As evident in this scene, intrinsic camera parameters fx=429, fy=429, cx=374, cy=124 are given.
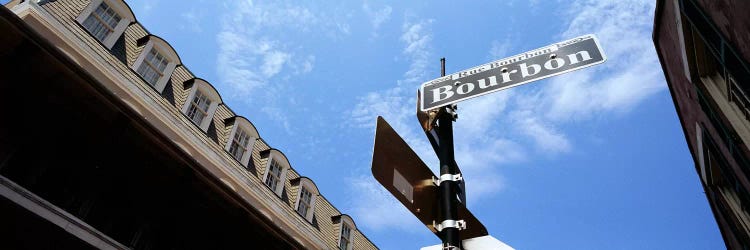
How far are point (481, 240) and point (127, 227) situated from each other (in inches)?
275

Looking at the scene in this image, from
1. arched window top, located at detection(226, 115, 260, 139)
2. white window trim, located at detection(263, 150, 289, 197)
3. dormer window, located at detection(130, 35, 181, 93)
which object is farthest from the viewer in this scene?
white window trim, located at detection(263, 150, 289, 197)

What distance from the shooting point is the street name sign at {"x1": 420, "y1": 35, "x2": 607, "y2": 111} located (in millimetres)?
3777

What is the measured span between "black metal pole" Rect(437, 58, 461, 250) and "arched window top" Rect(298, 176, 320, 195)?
1568 cm

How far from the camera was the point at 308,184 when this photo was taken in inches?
766

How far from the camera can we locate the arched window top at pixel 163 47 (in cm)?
1456

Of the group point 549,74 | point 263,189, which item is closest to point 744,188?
point 549,74

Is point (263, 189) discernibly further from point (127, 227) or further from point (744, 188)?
point (744, 188)

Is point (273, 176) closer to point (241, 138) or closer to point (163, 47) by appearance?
point (241, 138)

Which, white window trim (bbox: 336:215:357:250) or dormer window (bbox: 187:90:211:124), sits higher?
dormer window (bbox: 187:90:211:124)

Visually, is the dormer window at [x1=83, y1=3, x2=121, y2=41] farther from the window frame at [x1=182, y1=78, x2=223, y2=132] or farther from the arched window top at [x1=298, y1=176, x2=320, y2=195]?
the arched window top at [x1=298, y1=176, x2=320, y2=195]

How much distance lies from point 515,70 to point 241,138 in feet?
48.6

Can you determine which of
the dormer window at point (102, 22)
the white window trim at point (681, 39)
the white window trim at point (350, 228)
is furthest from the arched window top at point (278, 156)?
the white window trim at point (681, 39)

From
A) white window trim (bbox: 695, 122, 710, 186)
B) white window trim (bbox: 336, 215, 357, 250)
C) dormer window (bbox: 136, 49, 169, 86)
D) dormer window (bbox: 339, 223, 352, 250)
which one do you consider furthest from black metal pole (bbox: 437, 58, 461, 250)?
dormer window (bbox: 339, 223, 352, 250)

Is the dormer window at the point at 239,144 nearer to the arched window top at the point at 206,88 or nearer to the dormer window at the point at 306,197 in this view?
the arched window top at the point at 206,88
